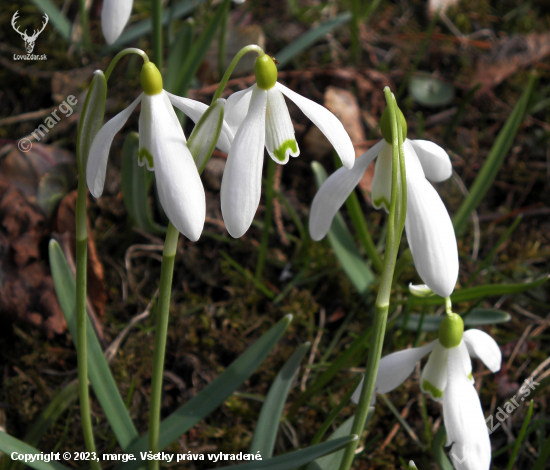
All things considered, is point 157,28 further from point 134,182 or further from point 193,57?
point 134,182

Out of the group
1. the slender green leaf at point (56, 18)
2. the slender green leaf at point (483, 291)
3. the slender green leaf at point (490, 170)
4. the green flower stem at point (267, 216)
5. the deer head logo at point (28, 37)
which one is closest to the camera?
the slender green leaf at point (483, 291)

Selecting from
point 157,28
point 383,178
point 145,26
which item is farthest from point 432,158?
point 145,26

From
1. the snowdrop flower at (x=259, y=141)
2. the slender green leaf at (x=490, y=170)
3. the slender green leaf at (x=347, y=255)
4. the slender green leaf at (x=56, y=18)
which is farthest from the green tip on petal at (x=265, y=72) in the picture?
the slender green leaf at (x=56, y=18)

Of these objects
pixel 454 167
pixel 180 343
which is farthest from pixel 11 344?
pixel 454 167

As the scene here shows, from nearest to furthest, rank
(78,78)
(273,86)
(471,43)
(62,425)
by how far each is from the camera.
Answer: (273,86) < (62,425) < (78,78) < (471,43)

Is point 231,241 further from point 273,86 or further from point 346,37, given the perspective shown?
point 346,37

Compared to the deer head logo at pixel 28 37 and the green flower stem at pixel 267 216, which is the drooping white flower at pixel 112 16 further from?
the deer head logo at pixel 28 37
